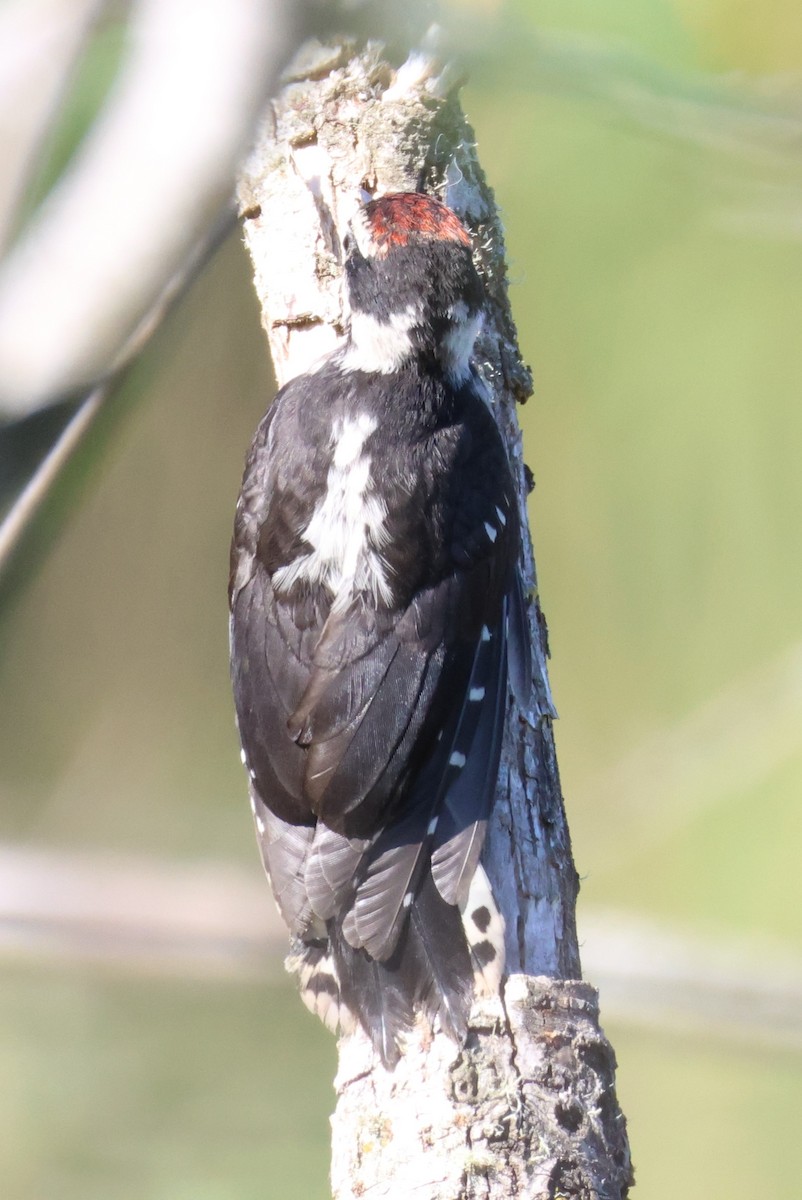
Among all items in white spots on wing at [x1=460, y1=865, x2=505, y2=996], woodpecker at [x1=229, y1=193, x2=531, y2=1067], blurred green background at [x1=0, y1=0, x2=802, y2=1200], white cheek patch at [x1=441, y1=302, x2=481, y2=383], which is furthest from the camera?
blurred green background at [x1=0, y1=0, x2=802, y2=1200]

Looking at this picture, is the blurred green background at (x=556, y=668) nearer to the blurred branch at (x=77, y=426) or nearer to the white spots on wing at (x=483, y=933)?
the white spots on wing at (x=483, y=933)

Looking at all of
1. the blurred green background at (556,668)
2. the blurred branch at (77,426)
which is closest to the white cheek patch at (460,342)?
the blurred branch at (77,426)

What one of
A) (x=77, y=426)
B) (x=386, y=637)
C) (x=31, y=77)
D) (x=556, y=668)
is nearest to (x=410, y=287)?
(x=386, y=637)

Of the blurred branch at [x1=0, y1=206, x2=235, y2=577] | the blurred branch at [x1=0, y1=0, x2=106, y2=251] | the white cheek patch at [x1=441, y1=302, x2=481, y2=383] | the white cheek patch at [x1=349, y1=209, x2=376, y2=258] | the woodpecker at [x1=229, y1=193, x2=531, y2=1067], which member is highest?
the white cheek patch at [x1=349, y1=209, x2=376, y2=258]

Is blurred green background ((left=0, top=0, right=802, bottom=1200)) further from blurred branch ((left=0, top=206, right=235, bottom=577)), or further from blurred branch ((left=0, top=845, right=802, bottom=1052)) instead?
blurred branch ((left=0, top=206, right=235, bottom=577))

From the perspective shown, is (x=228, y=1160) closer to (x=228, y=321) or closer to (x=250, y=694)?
(x=250, y=694)

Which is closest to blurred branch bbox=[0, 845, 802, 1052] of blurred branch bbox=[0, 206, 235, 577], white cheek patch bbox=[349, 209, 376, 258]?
blurred branch bbox=[0, 206, 235, 577]
